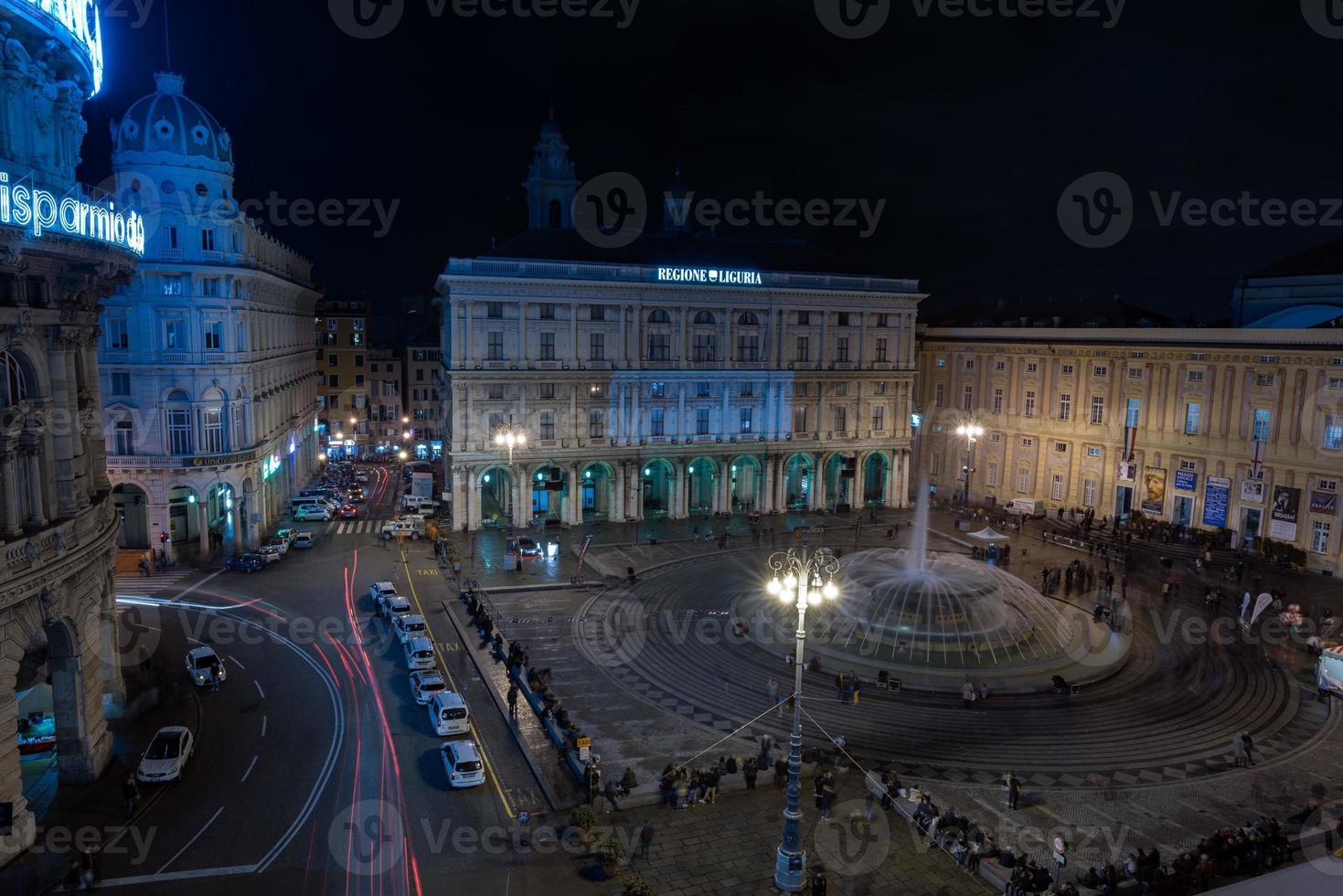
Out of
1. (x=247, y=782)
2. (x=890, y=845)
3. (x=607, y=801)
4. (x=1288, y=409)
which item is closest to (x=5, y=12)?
(x=247, y=782)

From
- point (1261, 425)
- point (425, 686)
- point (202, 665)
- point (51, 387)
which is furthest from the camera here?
point (1261, 425)

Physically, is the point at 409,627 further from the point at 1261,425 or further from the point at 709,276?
the point at 1261,425

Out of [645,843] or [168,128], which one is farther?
[168,128]

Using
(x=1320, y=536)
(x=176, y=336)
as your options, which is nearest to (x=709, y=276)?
(x=176, y=336)

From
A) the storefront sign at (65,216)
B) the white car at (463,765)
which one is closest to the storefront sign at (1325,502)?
the white car at (463,765)

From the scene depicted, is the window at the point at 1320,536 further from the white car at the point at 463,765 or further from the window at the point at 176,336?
the window at the point at 176,336

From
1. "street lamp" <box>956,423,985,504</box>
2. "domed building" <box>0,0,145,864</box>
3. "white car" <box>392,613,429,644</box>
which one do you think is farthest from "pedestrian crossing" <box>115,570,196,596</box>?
"street lamp" <box>956,423,985,504</box>
